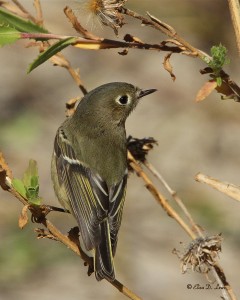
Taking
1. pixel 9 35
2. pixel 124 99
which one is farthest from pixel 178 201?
pixel 124 99

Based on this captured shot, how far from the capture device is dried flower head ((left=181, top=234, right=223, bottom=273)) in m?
2.66

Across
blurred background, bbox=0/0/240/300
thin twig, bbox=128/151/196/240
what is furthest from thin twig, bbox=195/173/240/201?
blurred background, bbox=0/0/240/300

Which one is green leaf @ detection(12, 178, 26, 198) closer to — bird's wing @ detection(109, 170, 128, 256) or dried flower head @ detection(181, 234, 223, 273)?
dried flower head @ detection(181, 234, 223, 273)

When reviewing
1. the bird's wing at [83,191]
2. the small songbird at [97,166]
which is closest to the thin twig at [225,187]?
the small songbird at [97,166]

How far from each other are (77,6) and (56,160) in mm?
1822

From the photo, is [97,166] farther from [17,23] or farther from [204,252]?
[17,23]

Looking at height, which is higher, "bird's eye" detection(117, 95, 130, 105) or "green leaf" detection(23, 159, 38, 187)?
"bird's eye" detection(117, 95, 130, 105)

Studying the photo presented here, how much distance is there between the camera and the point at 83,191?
13.4ft

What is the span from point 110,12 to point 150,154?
5776mm

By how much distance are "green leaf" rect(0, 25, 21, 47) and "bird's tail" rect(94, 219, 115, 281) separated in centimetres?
104

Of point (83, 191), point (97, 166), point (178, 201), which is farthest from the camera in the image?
point (97, 166)

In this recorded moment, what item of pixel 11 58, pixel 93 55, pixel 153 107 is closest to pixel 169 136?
pixel 153 107

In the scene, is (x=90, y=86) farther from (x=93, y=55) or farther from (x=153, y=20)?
(x=153, y=20)

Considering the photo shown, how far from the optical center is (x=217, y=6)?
378 inches
